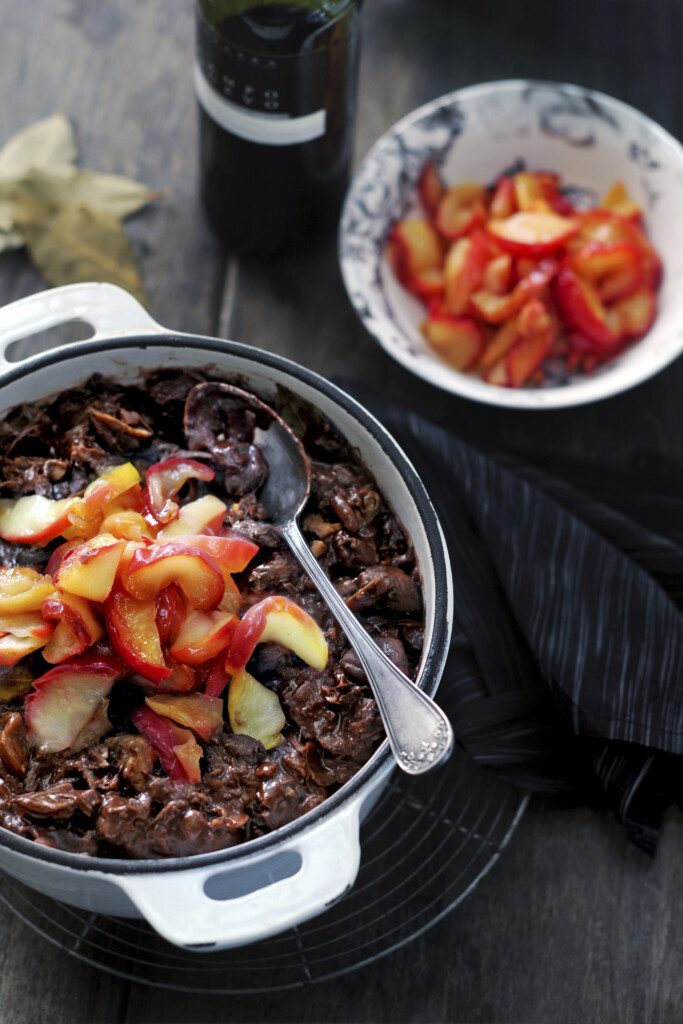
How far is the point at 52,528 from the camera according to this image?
4.34ft

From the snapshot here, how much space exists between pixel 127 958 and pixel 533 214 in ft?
5.12

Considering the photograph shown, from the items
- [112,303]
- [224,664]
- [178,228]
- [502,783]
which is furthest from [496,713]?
[178,228]

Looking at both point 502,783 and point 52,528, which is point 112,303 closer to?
point 52,528

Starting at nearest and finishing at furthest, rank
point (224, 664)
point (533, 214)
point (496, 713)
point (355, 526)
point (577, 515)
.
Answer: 1. point (224, 664)
2. point (355, 526)
3. point (496, 713)
4. point (577, 515)
5. point (533, 214)

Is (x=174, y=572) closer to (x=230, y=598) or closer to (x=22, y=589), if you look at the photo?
(x=230, y=598)

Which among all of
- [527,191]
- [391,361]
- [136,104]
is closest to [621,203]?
[527,191]

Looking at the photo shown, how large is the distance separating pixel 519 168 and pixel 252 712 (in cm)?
141

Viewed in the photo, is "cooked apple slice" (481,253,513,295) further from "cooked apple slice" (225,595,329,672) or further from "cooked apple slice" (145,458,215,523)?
"cooked apple slice" (225,595,329,672)

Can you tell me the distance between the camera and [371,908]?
1.57 metres

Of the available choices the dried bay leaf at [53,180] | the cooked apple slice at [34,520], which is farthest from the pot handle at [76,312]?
the dried bay leaf at [53,180]

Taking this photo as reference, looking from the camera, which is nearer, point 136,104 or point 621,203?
point 621,203

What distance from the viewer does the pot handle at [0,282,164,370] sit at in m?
1.41

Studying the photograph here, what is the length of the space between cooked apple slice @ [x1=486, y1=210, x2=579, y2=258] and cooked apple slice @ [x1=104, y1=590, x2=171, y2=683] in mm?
1090

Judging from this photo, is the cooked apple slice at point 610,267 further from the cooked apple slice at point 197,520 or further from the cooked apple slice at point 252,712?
the cooked apple slice at point 252,712
